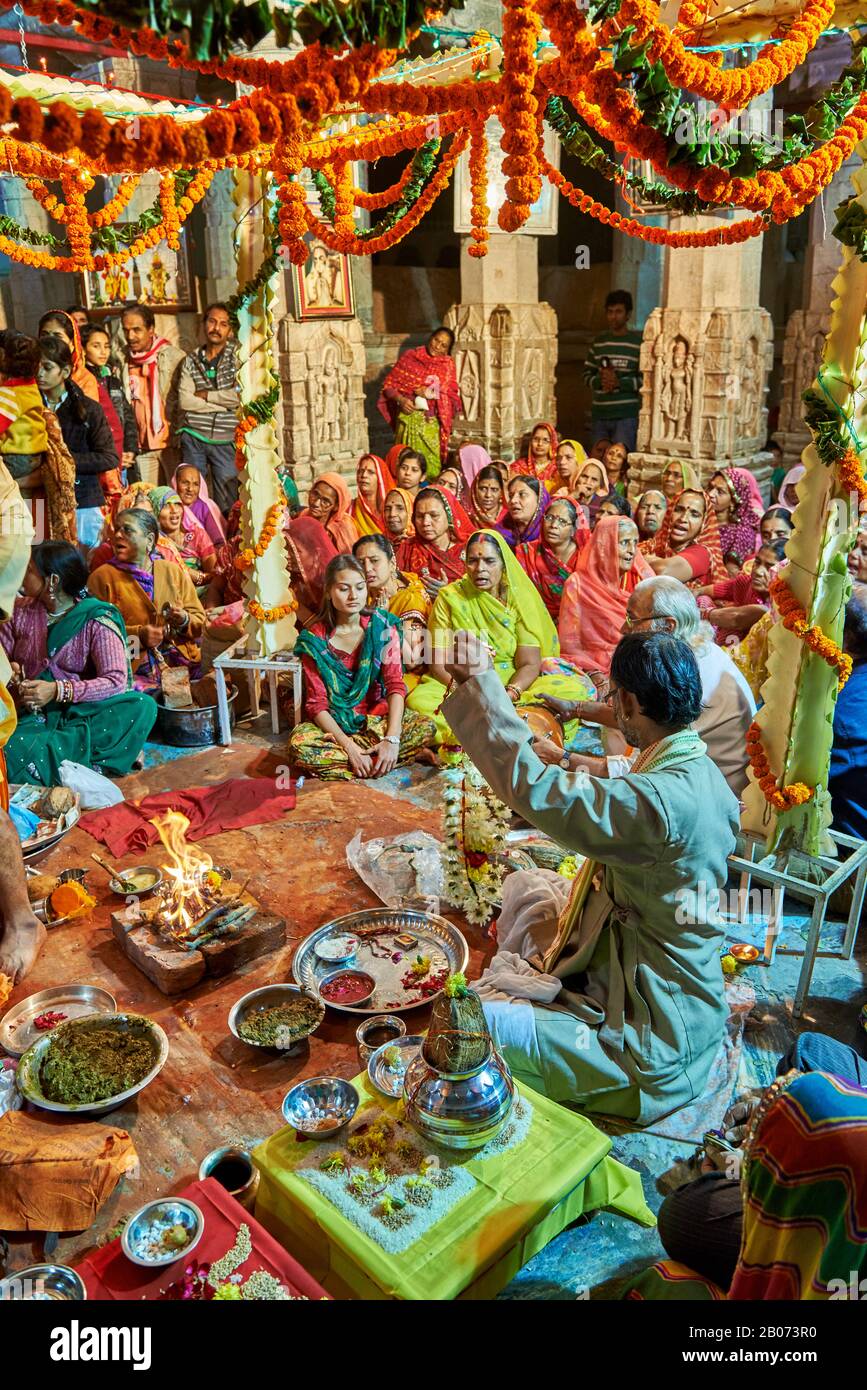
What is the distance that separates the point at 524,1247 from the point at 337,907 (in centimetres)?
173

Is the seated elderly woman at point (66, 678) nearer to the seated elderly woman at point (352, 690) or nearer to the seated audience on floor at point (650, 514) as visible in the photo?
the seated elderly woman at point (352, 690)

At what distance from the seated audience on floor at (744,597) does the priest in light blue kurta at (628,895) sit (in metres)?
3.37

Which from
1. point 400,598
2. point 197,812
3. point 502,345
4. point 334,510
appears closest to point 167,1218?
point 197,812

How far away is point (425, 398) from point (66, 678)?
18.0ft

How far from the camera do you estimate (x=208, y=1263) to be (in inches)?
85.4

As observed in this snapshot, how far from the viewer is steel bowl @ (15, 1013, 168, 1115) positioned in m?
2.88

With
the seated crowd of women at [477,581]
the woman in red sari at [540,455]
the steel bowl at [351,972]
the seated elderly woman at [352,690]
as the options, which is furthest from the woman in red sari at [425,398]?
the steel bowl at [351,972]

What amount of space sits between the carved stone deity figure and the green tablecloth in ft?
24.7

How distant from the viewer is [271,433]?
5.99 meters

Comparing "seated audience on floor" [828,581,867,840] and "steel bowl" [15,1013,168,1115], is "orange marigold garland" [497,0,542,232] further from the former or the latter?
"steel bowl" [15,1013,168,1115]

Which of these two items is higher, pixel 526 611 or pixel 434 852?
pixel 526 611

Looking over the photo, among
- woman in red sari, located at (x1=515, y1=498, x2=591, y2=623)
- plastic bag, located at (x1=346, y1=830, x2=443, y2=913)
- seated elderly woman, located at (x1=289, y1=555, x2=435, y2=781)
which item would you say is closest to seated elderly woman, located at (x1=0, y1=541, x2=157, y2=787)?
seated elderly woman, located at (x1=289, y1=555, x2=435, y2=781)
